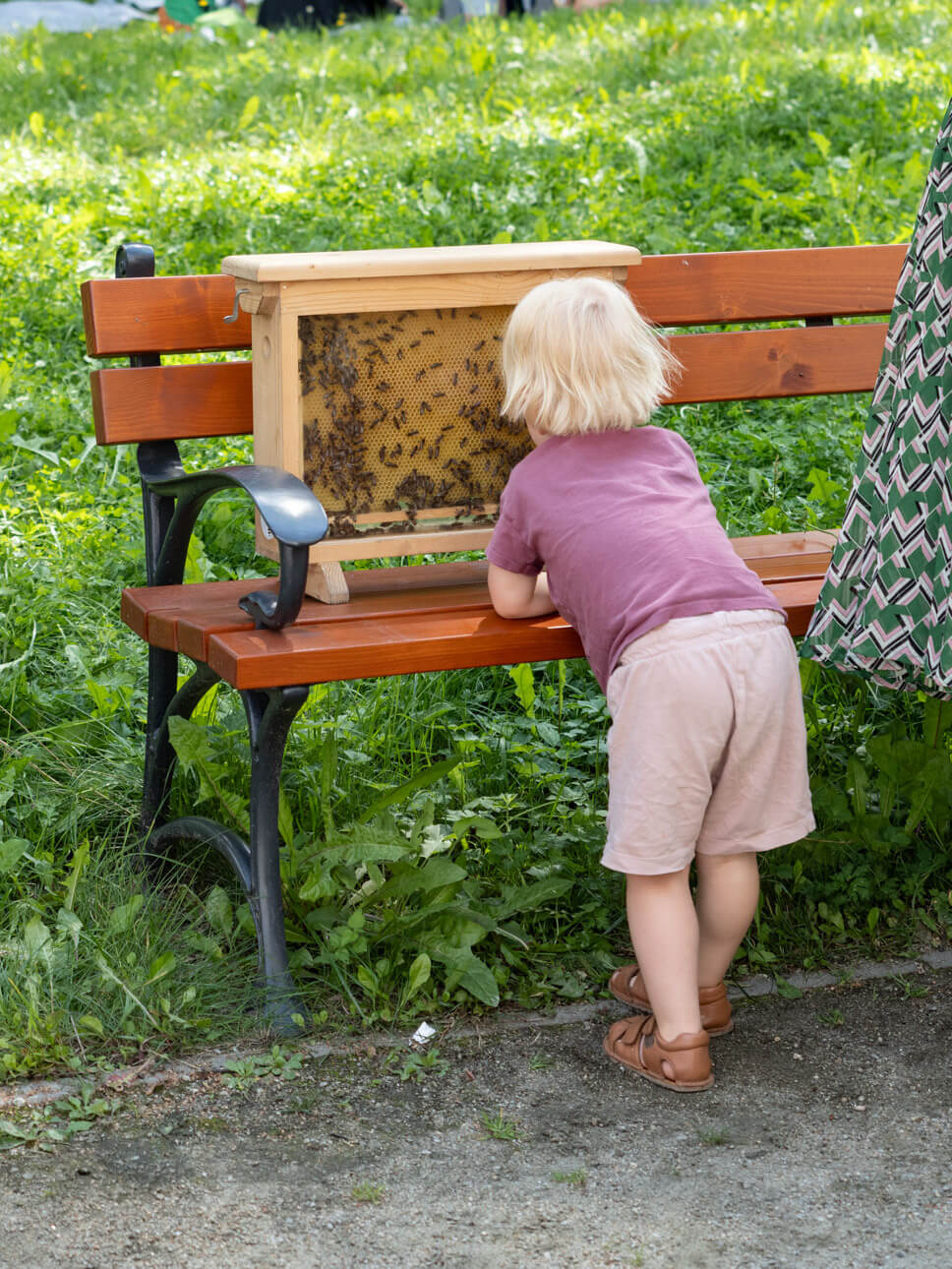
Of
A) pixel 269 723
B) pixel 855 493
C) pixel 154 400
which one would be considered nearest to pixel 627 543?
pixel 855 493

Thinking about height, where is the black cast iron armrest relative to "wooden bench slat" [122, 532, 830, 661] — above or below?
above

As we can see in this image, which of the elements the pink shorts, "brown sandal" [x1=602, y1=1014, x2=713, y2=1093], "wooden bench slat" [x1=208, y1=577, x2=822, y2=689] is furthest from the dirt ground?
"wooden bench slat" [x1=208, y1=577, x2=822, y2=689]

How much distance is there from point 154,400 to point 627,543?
101cm

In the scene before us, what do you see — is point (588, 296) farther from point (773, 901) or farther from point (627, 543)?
point (773, 901)

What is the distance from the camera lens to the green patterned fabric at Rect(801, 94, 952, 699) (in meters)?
2.36

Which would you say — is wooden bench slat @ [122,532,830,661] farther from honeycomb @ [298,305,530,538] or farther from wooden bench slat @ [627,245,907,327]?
wooden bench slat @ [627,245,907,327]

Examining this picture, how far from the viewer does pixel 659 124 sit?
6629 millimetres

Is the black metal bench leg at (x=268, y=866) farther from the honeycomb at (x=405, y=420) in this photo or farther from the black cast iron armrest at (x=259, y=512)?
the honeycomb at (x=405, y=420)

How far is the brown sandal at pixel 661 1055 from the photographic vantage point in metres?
2.37

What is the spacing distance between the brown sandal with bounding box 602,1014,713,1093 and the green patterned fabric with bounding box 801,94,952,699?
0.65 metres

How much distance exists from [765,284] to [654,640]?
126cm

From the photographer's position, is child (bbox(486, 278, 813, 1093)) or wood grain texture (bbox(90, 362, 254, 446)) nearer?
child (bbox(486, 278, 813, 1093))

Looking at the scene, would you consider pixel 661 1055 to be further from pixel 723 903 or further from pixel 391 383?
pixel 391 383

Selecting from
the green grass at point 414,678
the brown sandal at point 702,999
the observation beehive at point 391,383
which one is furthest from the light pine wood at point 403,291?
the brown sandal at point 702,999
